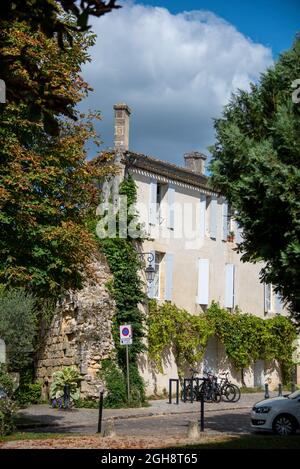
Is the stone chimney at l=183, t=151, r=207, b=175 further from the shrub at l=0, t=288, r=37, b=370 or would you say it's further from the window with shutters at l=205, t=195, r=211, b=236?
the shrub at l=0, t=288, r=37, b=370

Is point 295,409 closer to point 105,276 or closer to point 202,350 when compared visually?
point 105,276

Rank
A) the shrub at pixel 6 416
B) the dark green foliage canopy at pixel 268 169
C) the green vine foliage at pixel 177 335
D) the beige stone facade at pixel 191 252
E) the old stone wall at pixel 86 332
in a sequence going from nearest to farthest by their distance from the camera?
the dark green foliage canopy at pixel 268 169
the shrub at pixel 6 416
the old stone wall at pixel 86 332
the green vine foliage at pixel 177 335
the beige stone facade at pixel 191 252

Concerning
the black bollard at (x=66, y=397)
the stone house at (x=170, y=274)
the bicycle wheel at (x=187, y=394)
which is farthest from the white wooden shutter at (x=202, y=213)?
the black bollard at (x=66, y=397)

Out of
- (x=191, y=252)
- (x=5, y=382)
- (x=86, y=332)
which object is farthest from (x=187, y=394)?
(x=5, y=382)

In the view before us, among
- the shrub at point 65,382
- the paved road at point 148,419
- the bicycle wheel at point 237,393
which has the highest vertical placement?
the shrub at point 65,382

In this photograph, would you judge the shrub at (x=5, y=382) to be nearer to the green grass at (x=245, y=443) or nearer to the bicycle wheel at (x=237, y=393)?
the green grass at (x=245, y=443)

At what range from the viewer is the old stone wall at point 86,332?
76.5 ft

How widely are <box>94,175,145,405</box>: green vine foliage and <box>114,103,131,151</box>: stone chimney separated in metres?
1.90

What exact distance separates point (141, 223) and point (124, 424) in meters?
9.23

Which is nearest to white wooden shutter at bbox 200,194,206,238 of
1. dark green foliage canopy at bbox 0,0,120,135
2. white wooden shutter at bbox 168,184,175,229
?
white wooden shutter at bbox 168,184,175,229

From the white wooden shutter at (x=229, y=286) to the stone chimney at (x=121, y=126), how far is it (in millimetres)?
7740

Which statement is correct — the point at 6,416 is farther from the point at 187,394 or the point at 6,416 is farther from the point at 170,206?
the point at 170,206

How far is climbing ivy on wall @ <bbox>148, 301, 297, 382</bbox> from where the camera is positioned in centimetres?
2645

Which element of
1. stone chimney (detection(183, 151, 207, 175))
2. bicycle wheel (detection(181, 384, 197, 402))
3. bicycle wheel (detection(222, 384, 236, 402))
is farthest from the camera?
stone chimney (detection(183, 151, 207, 175))
